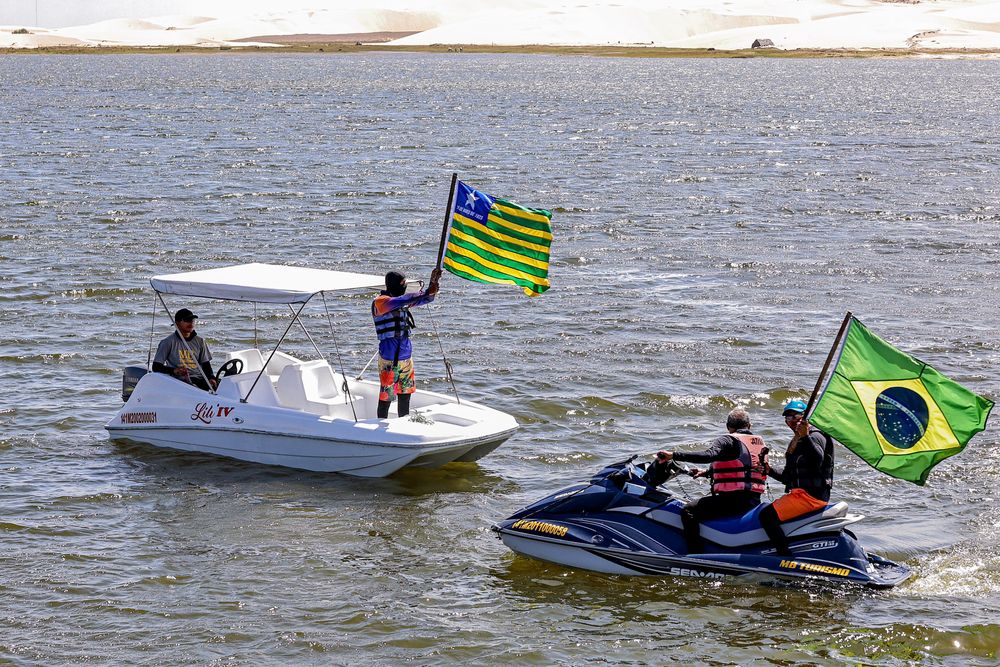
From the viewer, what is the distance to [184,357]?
626 inches

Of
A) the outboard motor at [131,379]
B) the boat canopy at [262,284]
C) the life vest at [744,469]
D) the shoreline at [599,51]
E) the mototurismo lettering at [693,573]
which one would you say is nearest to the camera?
the life vest at [744,469]

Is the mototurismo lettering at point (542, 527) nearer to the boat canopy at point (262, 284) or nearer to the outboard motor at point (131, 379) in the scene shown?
the boat canopy at point (262, 284)

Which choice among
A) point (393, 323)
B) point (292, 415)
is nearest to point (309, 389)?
point (292, 415)

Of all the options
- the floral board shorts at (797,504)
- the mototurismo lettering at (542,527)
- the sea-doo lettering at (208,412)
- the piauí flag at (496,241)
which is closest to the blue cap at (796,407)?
the floral board shorts at (797,504)

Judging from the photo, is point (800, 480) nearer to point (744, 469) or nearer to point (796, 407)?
point (744, 469)

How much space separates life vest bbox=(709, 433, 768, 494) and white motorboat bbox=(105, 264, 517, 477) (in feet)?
11.6

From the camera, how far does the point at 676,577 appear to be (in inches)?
471

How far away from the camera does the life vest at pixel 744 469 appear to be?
11586 millimetres

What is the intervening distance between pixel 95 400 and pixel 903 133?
4718 cm

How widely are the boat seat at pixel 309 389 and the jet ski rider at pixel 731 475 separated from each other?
16.1ft

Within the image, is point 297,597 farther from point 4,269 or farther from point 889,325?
point 4,269

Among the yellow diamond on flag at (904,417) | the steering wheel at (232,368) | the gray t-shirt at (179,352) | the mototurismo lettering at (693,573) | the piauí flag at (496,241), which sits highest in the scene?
the piauí flag at (496,241)

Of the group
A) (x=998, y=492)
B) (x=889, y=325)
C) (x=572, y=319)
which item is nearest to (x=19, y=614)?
(x=998, y=492)

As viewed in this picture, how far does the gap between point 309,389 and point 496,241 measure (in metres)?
2.87
